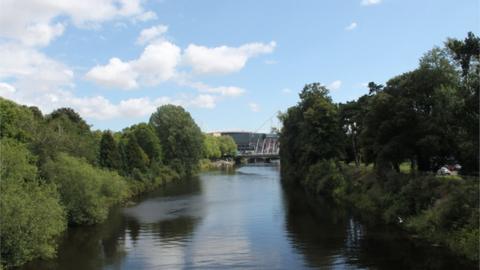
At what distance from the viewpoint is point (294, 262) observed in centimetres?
3075

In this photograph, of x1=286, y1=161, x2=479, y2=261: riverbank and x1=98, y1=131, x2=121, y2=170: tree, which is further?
x1=98, y1=131, x2=121, y2=170: tree

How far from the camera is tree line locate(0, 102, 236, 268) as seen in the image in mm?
30438

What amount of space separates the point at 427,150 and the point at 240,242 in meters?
18.1

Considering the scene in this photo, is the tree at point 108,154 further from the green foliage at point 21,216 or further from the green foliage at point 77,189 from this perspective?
the green foliage at point 21,216

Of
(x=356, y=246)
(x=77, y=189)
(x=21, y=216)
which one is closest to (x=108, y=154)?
(x=77, y=189)

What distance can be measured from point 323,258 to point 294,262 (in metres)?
2.01

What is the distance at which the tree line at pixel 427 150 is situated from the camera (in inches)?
1307

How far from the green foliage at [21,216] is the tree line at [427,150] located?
25.2 meters

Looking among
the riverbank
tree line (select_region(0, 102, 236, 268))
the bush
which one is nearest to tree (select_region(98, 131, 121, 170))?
tree line (select_region(0, 102, 236, 268))

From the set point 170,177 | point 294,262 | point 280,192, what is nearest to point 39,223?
point 294,262

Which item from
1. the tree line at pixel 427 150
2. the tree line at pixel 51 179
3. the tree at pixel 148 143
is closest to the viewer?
the tree line at pixel 51 179

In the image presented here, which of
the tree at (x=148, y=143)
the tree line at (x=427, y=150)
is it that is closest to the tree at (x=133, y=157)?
the tree at (x=148, y=143)

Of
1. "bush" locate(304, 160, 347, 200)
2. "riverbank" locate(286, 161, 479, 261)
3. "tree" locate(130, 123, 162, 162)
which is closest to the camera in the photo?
"riverbank" locate(286, 161, 479, 261)

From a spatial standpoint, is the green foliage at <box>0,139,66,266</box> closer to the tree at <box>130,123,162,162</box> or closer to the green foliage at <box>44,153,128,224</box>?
the green foliage at <box>44,153,128,224</box>
